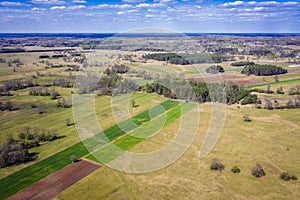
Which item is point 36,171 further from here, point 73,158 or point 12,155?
point 12,155

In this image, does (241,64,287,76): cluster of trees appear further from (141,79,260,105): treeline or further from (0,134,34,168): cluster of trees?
(0,134,34,168): cluster of trees

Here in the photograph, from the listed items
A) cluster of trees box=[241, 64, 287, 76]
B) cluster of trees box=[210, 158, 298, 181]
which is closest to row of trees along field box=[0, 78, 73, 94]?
cluster of trees box=[210, 158, 298, 181]

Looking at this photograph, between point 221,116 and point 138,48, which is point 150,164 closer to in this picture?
point 221,116

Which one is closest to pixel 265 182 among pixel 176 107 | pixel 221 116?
pixel 221 116

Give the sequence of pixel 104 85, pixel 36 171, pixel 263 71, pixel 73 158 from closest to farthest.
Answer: pixel 36 171, pixel 73 158, pixel 104 85, pixel 263 71

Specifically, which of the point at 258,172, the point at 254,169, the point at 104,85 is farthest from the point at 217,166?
the point at 104,85

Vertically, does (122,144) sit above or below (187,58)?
below

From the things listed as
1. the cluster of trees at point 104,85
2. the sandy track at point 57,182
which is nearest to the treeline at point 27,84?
the cluster of trees at point 104,85
